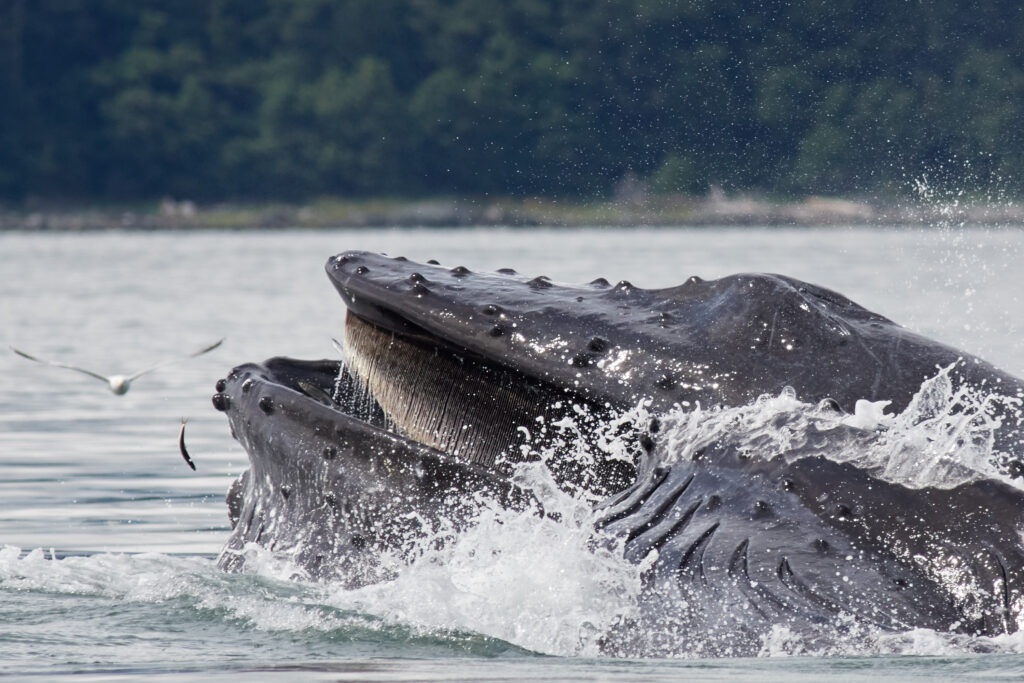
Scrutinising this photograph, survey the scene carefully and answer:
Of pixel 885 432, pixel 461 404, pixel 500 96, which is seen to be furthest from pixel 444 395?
pixel 500 96

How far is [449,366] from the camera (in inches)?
228

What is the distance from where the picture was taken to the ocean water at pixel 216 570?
16.6ft

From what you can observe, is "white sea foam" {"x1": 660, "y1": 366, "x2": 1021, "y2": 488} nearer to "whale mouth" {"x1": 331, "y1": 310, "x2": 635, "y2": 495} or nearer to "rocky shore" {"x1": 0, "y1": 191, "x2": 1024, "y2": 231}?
"whale mouth" {"x1": 331, "y1": 310, "x2": 635, "y2": 495}

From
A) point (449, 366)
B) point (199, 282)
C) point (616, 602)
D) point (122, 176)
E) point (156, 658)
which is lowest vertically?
point (122, 176)

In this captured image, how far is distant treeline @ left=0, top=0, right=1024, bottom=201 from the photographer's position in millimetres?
43250

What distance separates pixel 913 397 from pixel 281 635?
6.88ft

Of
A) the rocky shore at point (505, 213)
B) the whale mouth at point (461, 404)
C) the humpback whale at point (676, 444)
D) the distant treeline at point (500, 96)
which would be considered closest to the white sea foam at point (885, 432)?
the humpback whale at point (676, 444)

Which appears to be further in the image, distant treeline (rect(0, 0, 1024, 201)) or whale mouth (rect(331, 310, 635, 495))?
distant treeline (rect(0, 0, 1024, 201))

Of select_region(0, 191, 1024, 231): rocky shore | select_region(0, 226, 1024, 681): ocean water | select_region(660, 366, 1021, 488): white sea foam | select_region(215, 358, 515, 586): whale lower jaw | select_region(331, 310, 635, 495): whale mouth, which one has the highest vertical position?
select_region(660, 366, 1021, 488): white sea foam

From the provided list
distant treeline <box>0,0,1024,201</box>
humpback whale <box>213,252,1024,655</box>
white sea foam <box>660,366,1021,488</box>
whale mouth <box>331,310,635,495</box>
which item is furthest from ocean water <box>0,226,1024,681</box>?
distant treeline <box>0,0,1024,201</box>

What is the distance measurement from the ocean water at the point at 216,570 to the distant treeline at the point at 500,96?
18097 mm

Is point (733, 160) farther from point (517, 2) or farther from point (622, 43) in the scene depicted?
point (517, 2)

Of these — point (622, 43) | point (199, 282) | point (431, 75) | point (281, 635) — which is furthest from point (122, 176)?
point (281, 635)

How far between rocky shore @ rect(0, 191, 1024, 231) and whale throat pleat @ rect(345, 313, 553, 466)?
5953 centimetres
